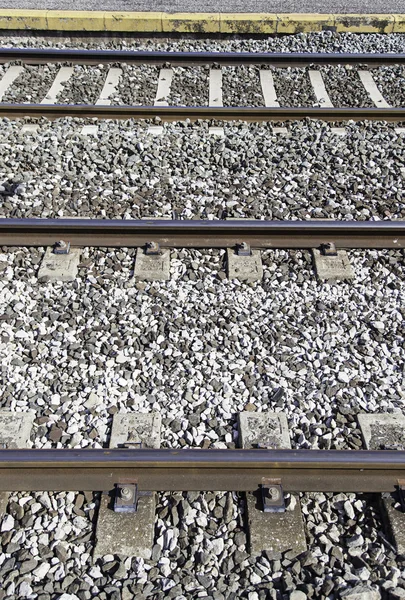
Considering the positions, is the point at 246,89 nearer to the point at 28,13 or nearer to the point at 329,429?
the point at 28,13

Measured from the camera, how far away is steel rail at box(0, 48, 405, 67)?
8000mm

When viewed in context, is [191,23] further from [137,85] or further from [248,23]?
[137,85]

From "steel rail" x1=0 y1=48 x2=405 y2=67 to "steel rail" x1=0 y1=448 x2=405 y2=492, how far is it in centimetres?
629

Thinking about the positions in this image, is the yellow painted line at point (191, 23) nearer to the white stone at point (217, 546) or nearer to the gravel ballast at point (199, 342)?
the gravel ballast at point (199, 342)

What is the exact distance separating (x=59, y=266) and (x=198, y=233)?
1170 mm

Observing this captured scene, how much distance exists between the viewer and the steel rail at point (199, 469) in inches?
127

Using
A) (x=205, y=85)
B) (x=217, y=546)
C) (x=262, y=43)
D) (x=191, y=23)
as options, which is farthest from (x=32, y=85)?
(x=217, y=546)

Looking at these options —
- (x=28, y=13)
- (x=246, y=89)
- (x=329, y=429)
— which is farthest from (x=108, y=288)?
(x=28, y=13)

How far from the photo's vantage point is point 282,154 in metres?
6.15

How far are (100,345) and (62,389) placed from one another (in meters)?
0.44

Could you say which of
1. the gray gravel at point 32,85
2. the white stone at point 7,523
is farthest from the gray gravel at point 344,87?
the white stone at point 7,523

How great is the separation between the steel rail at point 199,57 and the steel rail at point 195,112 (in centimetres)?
163

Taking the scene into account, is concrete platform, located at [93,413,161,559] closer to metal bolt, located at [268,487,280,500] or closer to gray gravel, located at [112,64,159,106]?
metal bolt, located at [268,487,280,500]

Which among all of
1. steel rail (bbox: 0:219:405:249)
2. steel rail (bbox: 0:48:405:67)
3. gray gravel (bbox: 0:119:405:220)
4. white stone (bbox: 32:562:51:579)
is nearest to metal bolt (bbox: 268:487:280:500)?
white stone (bbox: 32:562:51:579)
